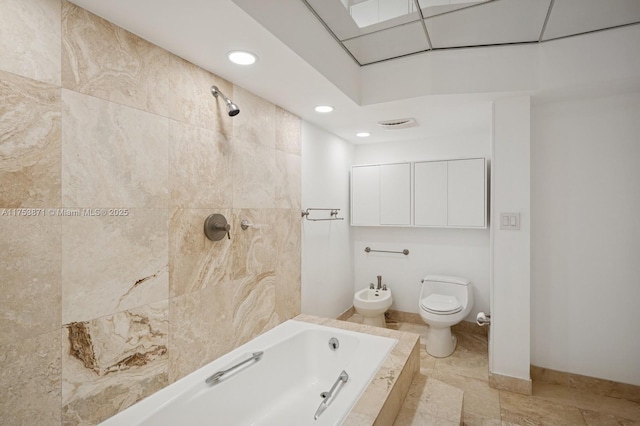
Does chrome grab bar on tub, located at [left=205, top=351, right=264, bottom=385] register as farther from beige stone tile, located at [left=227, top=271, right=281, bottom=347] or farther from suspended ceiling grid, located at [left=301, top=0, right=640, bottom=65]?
suspended ceiling grid, located at [left=301, top=0, right=640, bottom=65]

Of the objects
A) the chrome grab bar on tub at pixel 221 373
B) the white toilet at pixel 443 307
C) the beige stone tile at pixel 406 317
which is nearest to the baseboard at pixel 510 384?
the white toilet at pixel 443 307

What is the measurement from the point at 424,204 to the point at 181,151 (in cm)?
246

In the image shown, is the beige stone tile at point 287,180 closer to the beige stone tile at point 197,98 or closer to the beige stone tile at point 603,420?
the beige stone tile at point 197,98

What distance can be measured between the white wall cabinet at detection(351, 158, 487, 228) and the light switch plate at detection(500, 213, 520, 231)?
681 millimetres

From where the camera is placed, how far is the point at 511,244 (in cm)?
232

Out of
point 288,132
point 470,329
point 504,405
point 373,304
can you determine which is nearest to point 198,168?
point 288,132

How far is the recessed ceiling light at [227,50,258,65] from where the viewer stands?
1.65 meters

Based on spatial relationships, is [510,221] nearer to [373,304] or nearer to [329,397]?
[373,304]

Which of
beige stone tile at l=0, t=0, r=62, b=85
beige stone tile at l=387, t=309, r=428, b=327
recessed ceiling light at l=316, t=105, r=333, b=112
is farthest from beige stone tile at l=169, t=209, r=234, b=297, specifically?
beige stone tile at l=387, t=309, r=428, b=327

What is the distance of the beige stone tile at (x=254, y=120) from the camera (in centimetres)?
208

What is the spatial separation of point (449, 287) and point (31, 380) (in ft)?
10.4

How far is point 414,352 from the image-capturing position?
2.01m

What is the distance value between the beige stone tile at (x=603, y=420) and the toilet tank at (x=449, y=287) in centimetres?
110

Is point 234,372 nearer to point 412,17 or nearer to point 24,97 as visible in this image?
point 24,97
